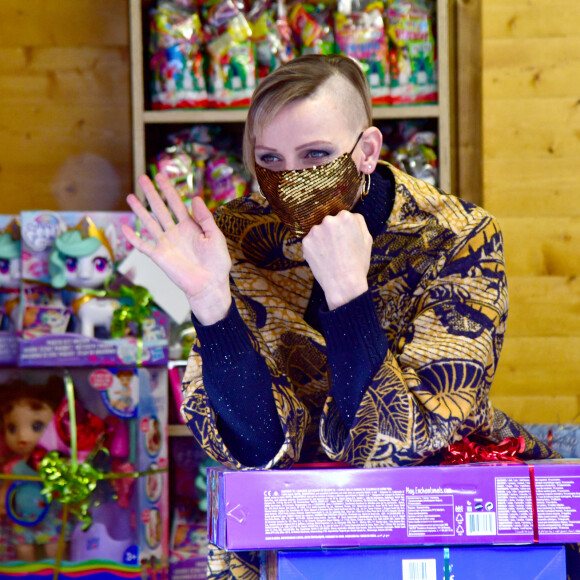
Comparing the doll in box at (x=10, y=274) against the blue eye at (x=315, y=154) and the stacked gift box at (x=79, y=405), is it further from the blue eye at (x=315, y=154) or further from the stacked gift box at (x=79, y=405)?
the blue eye at (x=315, y=154)

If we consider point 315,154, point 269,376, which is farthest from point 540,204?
point 269,376

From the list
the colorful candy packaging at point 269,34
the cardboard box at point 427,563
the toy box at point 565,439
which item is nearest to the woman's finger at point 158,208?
the cardboard box at point 427,563

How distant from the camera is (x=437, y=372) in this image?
93 centimetres

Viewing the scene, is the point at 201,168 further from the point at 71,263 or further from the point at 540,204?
the point at 540,204

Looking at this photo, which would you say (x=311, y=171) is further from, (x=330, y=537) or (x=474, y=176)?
(x=474, y=176)

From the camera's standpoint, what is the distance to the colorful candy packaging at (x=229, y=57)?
192cm

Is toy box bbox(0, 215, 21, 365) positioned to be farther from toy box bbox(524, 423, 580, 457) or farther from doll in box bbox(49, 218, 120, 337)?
toy box bbox(524, 423, 580, 457)

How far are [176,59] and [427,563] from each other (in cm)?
151

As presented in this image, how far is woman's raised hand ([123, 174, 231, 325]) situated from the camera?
0.91 metres

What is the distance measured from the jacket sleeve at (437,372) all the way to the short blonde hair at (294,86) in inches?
10.9

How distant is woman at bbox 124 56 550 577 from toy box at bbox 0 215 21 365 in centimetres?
74

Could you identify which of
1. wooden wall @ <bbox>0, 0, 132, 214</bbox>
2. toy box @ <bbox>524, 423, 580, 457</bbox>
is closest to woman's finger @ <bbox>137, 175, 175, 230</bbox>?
toy box @ <bbox>524, 423, 580, 457</bbox>

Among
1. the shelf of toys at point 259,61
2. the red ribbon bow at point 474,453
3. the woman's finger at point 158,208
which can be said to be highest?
the shelf of toys at point 259,61

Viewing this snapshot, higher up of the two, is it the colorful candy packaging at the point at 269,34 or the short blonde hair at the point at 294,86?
the colorful candy packaging at the point at 269,34
